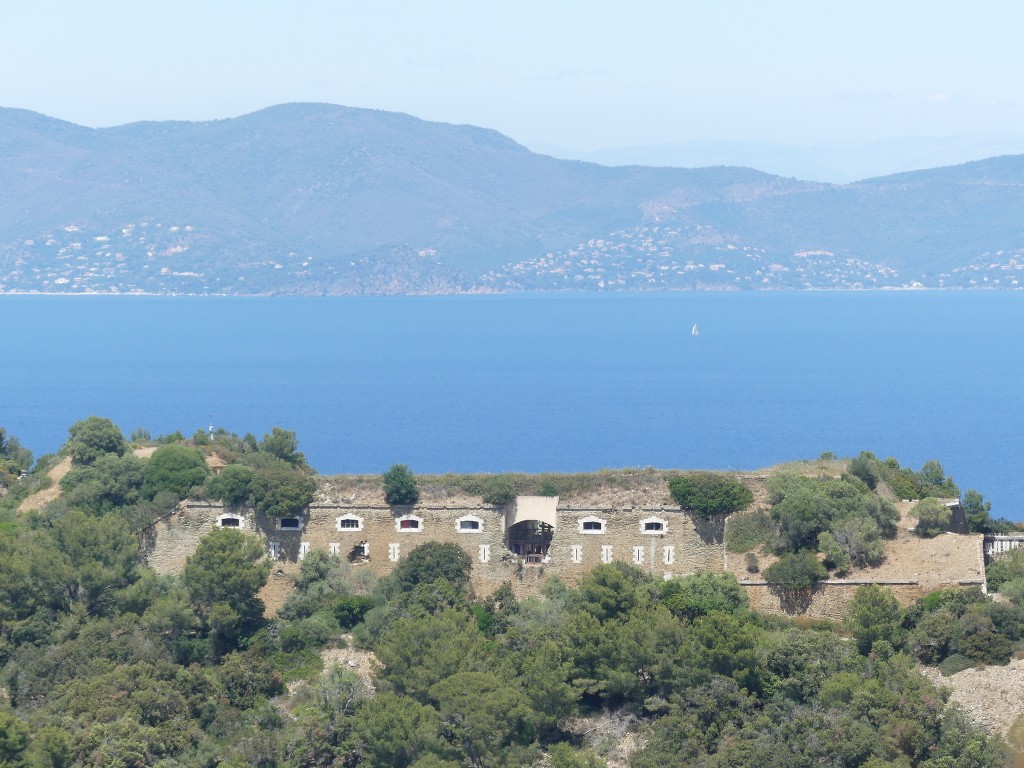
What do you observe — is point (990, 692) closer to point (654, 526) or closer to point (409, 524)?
point (654, 526)

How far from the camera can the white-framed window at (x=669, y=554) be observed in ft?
203

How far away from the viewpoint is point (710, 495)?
2440 inches

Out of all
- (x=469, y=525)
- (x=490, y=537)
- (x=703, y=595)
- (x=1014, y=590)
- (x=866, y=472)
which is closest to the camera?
(x=1014, y=590)

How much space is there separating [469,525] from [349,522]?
430 centimetres

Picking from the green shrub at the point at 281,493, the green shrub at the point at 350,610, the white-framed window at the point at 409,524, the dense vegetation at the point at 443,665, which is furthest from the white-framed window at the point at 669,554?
the green shrub at the point at 281,493

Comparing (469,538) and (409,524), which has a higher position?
(409,524)

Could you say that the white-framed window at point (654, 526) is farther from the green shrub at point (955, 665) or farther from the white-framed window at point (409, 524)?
the green shrub at point (955, 665)

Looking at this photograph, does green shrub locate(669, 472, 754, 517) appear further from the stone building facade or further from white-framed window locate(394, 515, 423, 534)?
white-framed window locate(394, 515, 423, 534)

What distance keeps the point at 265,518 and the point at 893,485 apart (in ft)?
73.8

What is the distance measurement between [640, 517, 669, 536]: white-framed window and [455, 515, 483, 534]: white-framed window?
569 centimetres

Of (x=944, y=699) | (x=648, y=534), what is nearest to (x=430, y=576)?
(x=648, y=534)

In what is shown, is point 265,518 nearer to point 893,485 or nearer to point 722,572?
point 722,572

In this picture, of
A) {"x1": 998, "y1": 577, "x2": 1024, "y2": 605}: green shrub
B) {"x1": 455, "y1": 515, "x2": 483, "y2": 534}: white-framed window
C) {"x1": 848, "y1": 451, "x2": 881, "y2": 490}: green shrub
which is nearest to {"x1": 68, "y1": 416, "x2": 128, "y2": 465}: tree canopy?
{"x1": 455, "y1": 515, "x2": 483, "y2": 534}: white-framed window

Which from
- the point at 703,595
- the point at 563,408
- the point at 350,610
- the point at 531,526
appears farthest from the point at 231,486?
the point at 563,408
